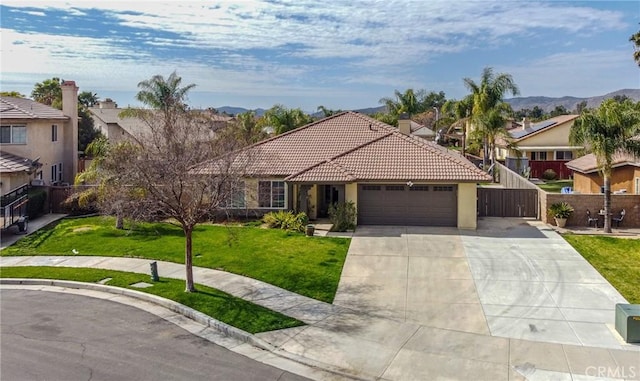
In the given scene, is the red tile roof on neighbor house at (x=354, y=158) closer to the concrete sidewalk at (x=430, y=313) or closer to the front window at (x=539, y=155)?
the concrete sidewalk at (x=430, y=313)

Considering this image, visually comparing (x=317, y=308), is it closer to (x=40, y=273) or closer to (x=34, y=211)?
(x=40, y=273)

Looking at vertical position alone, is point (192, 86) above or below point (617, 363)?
above

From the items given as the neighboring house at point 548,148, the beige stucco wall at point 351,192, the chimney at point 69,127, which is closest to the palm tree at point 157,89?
the chimney at point 69,127

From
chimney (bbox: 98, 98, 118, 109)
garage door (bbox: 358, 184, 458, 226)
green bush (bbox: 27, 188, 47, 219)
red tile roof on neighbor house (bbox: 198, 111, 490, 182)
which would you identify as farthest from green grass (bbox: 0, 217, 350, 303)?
chimney (bbox: 98, 98, 118, 109)

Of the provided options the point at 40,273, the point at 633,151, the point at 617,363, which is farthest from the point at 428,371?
the point at 633,151

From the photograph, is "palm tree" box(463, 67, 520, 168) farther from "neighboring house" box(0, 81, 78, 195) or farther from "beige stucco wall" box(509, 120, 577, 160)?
"neighboring house" box(0, 81, 78, 195)
